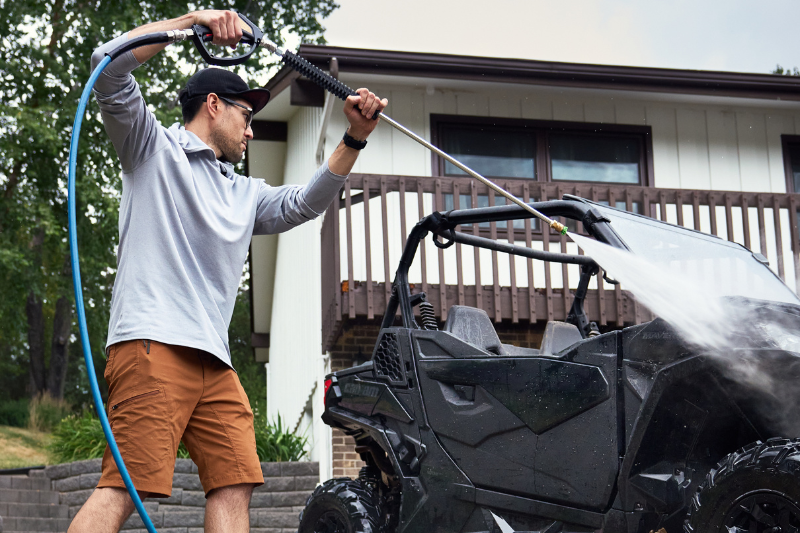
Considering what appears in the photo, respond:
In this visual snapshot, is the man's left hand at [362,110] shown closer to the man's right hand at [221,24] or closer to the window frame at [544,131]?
the man's right hand at [221,24]

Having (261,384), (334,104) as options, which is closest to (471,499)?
(334,104)

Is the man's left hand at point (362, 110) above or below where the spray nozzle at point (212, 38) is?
below

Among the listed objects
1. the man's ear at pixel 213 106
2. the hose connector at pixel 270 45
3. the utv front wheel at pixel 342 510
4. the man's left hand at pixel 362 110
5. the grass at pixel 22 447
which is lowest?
the grass at pixel 22 447

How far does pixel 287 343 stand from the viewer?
15.8 meters

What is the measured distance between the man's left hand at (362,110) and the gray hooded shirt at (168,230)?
1.71 ft

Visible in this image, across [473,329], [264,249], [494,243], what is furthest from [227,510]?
[264,249]

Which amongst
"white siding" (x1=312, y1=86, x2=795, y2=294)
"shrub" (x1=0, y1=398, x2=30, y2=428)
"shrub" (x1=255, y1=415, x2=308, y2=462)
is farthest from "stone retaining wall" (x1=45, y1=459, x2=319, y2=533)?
"shrub" (x1=0, y1=398, x2=30, y2=428)

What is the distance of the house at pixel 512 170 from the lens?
10.5 m

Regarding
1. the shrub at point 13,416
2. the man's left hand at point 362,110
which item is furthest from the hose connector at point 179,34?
the shrub at point 13,416

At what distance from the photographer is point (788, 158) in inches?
512

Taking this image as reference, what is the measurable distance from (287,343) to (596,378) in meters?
12.1

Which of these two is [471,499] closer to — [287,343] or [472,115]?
[472,115]

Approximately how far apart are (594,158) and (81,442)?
299 inches

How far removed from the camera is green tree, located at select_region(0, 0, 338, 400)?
18547 millimetres
